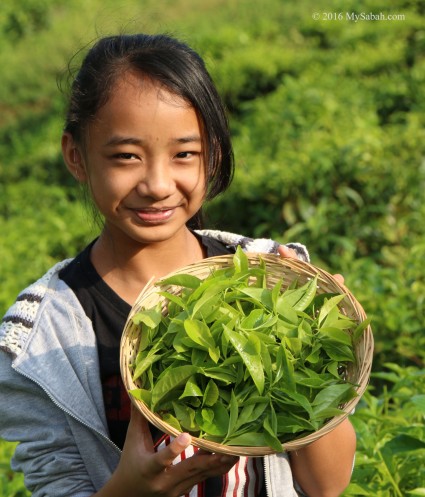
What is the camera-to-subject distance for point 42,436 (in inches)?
73.9

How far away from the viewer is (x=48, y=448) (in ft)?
6.18

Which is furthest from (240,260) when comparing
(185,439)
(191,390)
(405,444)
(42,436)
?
(405,444)

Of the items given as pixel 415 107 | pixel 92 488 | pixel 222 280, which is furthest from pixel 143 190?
pixel 415 107

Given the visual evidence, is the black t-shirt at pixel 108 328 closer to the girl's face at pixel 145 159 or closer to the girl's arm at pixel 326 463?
the girl's face at pixel 145 159

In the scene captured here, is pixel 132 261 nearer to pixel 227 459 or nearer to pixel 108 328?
pixel 108 328

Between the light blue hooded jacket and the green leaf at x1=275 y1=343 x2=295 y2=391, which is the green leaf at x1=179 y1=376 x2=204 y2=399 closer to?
the green leaf at x1=275 y1=343 x2=295 y2=391

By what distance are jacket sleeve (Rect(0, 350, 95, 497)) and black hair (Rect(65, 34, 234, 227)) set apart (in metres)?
0.57

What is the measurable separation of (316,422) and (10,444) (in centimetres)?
177

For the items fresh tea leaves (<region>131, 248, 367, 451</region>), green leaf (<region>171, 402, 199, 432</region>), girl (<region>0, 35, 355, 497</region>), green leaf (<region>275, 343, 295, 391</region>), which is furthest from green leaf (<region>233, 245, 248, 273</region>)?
green leaf (<region>171, 402, 199, 432</region>)

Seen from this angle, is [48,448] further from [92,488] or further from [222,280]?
[222,280]

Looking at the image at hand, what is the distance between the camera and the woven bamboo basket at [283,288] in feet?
5.04

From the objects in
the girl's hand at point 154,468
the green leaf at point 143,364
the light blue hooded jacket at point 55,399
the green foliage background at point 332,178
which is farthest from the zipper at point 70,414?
the green foliage background at point 332,178

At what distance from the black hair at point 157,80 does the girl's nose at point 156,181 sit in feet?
0.48

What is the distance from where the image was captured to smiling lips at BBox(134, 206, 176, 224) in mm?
1842
